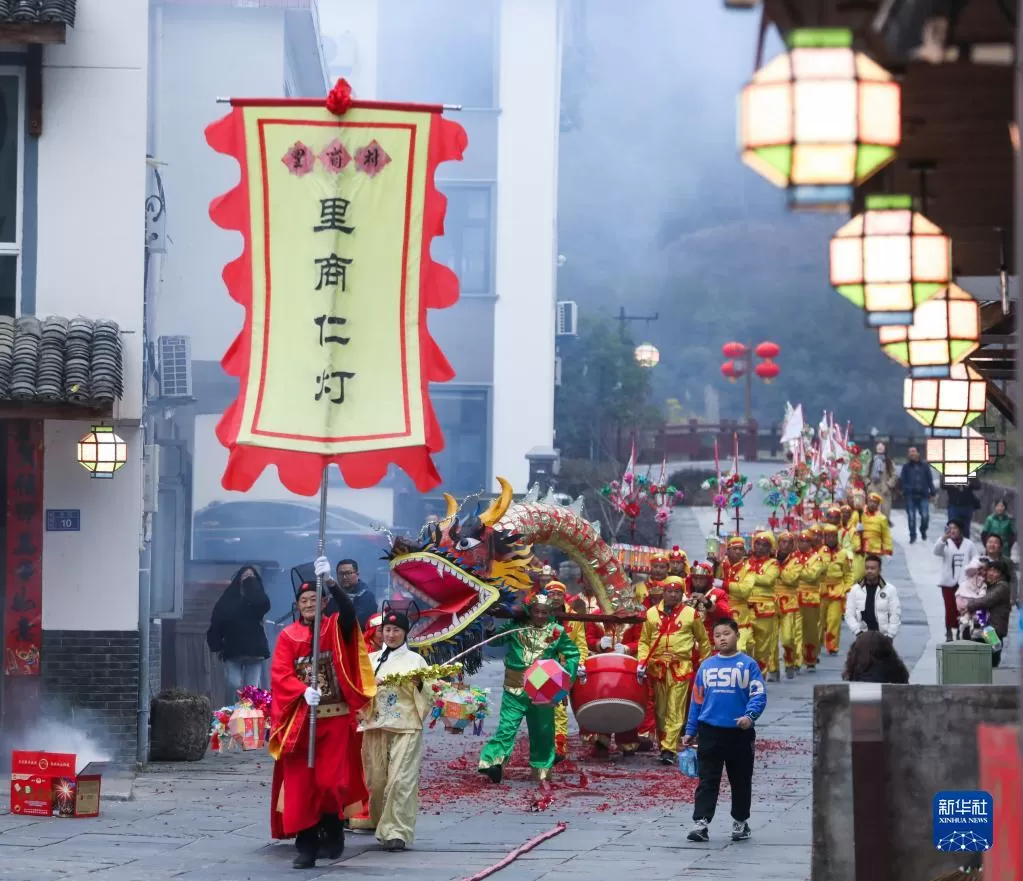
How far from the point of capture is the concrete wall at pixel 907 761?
372 inches

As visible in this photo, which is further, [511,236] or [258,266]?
[511,236]

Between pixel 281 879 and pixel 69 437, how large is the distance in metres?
5.48

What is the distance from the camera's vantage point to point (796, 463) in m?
33.1

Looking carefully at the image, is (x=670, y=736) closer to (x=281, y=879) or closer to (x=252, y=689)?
(x=252, y=689)

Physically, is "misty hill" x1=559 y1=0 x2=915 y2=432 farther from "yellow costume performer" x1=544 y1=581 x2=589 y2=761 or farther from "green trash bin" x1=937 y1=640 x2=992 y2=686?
"green trash bin" x1=937 y1=640 x2=992 y2=686

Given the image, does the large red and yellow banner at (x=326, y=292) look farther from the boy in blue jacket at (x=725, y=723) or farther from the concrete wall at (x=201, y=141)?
the concrete wall at (x=201, y=141)

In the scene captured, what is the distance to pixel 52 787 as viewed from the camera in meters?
13.1

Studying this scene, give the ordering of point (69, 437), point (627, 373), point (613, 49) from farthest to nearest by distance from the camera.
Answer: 1. point (613, 49)
2. point (627, 373)
3. point (69, 437)

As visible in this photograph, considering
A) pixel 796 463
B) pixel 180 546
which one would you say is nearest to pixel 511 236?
pixel 796 463

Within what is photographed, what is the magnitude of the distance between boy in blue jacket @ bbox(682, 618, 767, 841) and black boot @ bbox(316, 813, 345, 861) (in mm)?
2325

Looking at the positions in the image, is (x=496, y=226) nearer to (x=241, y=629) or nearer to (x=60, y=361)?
(x=241, y=629)

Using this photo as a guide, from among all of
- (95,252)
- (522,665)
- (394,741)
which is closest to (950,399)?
(522,665)

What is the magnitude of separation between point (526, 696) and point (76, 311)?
4.80m

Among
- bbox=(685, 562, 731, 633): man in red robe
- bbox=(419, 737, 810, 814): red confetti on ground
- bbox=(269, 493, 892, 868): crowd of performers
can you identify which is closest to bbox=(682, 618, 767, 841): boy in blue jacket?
bbox=(269, 493, 892, 868): crowd of performers
